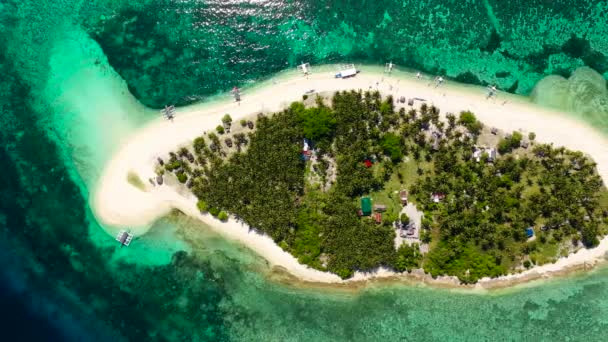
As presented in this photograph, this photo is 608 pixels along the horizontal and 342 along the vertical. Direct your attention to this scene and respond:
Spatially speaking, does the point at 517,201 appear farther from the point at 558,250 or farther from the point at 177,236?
the point at 177,236

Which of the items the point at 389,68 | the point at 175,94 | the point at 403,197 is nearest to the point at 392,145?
the point at 403,197

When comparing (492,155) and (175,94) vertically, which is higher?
(492,155)

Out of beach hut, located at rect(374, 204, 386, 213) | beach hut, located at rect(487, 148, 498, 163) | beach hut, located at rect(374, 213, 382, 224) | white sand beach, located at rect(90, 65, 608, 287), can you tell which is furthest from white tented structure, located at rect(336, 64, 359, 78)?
beach hut, located at rect(487, 148, 498, 163)

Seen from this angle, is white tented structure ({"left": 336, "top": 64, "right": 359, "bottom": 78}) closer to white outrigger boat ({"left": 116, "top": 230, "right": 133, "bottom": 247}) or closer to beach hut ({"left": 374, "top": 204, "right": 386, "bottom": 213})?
beach hut ({"left": 374, "top": 204, "right": 386, "bottom": 213})

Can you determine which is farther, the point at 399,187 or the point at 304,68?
the point at 304,68

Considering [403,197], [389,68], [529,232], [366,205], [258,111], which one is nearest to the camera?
[529,232]

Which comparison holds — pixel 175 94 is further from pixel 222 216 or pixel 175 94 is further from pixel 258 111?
pixel 222 216
